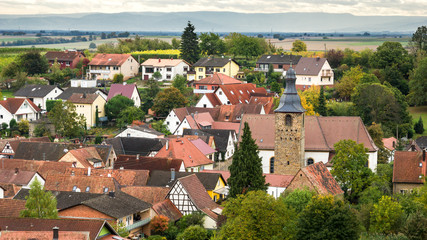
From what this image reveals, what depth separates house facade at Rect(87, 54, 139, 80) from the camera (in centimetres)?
11000

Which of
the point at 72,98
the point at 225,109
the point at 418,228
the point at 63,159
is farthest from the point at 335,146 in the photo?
the point at 72,98

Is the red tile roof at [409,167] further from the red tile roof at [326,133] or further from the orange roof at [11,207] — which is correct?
the orange roof at [11,207]

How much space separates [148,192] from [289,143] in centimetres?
1173

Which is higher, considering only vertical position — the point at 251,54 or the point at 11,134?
the point at 251,54

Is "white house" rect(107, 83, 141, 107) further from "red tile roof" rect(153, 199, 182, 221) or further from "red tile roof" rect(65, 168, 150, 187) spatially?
"red tile roof" rect(153, 199, 182, 221)

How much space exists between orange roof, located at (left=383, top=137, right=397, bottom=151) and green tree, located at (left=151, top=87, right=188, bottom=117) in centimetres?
2428

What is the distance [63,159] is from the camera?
209 ft

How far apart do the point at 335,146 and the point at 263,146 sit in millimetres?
6387

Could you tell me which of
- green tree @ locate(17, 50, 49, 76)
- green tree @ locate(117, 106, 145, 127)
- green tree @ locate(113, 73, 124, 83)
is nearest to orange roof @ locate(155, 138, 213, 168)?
green tree @ locate(117, 106, 145, 127)

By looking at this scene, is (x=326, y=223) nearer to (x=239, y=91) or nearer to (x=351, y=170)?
(x=351, y=170)

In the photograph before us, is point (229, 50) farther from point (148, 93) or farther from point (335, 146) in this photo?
point (335, 146)

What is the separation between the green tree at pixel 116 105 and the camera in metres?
86.5

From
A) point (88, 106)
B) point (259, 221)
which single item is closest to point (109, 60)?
point (88, 106)

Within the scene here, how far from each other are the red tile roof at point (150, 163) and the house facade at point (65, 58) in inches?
2262
